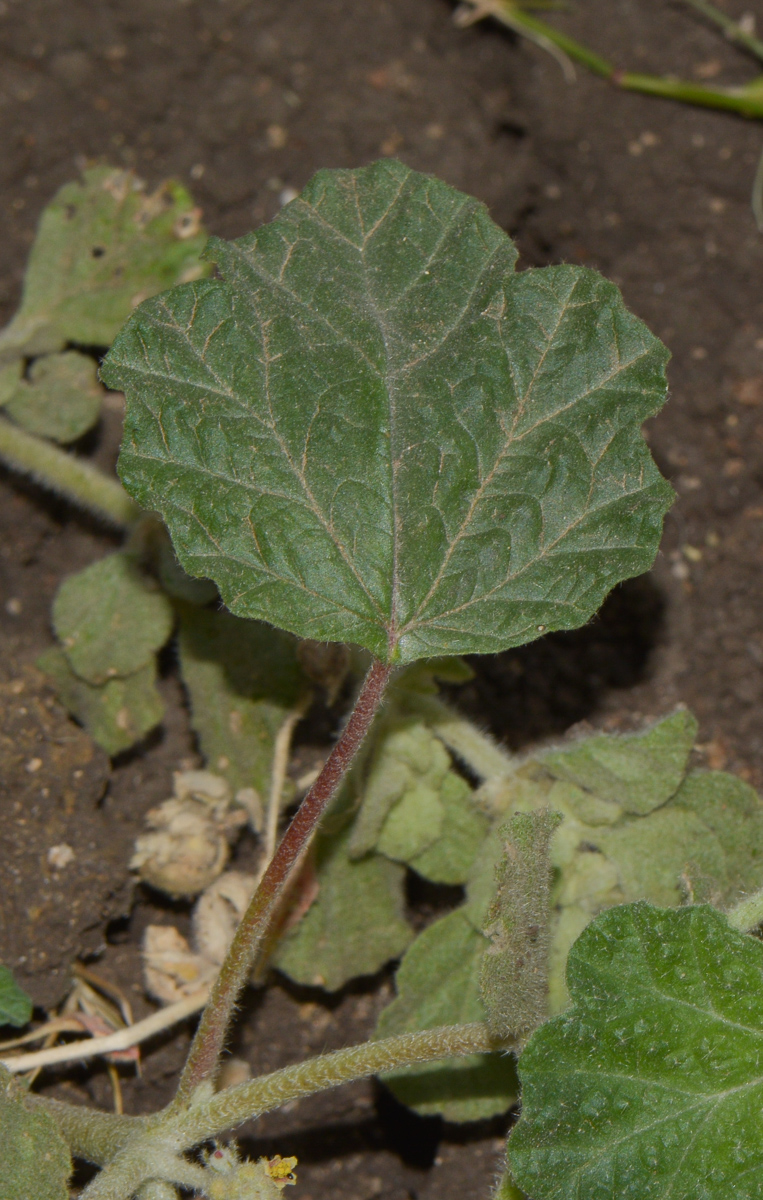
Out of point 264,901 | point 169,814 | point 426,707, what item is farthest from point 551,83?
point 264,901

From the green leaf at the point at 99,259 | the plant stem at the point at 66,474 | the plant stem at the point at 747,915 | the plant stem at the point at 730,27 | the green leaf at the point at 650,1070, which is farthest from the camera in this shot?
the plant stem at the point at 730,27

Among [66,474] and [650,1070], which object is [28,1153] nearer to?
[650,1070]

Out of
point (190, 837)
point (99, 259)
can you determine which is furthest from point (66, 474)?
point (190, 837)

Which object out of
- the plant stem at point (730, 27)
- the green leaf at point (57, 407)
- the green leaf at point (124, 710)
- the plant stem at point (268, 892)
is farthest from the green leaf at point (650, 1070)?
the plant stem at point (730, 27)

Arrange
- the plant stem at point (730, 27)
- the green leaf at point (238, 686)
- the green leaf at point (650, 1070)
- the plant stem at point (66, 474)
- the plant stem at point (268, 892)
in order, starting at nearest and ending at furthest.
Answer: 1. the green leaf at point (650, 1070)
2. the plant stem at point (268, 892)
3. the green leaf at point (238, 686)
4. the plant stem at point (66, 474)
5. the plant stem at point (730, 27)

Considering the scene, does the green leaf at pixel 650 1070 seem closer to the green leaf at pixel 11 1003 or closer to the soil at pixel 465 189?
the soil at pixel 465 189

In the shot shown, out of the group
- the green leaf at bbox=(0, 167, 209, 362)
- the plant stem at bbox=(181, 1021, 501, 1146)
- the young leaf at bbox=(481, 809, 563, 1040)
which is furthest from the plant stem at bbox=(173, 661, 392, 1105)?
the green leaf at bbox=(0, 167, 209, 362)

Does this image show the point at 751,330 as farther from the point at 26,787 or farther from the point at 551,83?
the point at 26,787
